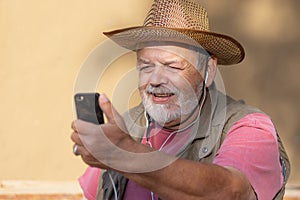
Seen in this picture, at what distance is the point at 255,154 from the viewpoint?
2.51 meters

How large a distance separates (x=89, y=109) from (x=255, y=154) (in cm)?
72

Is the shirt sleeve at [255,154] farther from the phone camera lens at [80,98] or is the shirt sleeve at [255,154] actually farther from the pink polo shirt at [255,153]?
the phone camera lens at [80,98]

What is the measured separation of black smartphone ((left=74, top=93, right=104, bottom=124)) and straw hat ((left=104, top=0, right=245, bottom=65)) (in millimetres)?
1042

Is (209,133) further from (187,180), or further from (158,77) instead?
(187,180)

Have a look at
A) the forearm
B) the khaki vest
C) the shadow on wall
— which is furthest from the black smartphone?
the shadow on wall

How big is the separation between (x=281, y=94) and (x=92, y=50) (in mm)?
1394

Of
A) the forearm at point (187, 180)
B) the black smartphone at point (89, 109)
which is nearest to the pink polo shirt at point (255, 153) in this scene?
the forearm at point (187, 180)

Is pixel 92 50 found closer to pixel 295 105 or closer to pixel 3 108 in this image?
pixel 3 108

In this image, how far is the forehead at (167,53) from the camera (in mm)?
3047

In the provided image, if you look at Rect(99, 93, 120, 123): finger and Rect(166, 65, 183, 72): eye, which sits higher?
Rect(99, 93, 120, 123): finger

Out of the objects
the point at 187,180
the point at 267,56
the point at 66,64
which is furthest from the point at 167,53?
the point at 267,56

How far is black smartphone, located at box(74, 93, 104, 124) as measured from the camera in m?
2.01

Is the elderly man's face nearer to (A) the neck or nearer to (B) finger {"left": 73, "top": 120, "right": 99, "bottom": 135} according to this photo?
(A) the neck

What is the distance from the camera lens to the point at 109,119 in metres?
1.97
